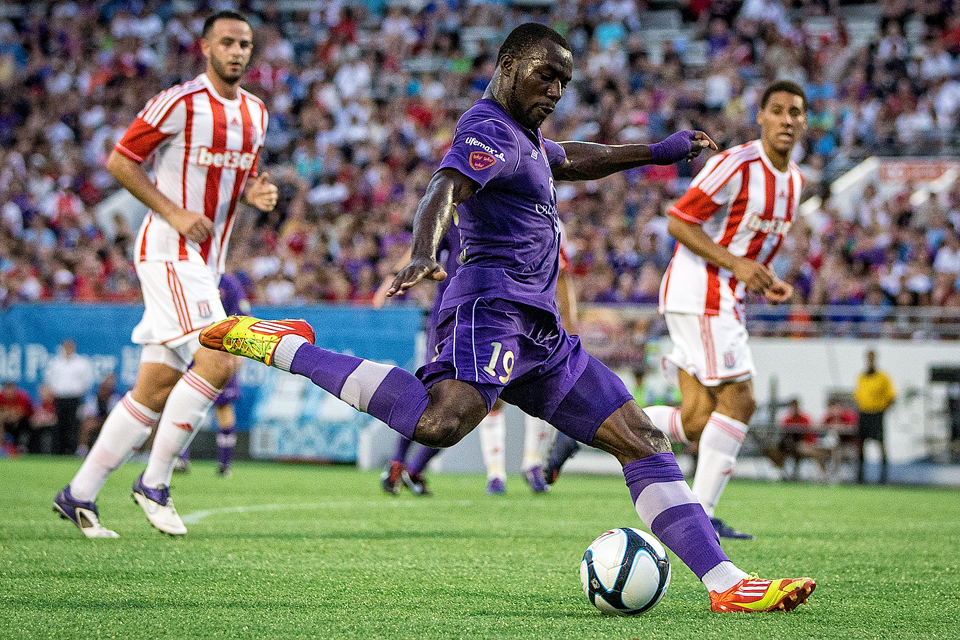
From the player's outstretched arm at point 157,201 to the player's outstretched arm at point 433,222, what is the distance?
2.38 meters

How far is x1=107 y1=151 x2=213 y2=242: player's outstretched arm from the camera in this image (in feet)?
19.6

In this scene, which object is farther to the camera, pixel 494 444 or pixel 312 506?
pixel 494 444

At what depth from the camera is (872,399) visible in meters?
14.8

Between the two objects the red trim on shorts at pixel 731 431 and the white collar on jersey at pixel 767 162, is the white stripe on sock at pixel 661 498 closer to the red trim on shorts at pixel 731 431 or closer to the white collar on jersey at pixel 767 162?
the red trim on shorts at pixel 731 431

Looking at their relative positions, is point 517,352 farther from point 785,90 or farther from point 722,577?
point 785,90

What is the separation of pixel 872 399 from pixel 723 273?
8.53m

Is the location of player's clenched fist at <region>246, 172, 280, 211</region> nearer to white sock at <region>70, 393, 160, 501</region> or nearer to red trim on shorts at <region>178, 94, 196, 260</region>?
red trim on shorts at <region>178, 94, 196, 260</region>

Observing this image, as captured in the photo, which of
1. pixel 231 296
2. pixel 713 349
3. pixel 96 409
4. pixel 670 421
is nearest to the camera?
pixel 713 349

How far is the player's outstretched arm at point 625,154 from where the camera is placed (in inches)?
190

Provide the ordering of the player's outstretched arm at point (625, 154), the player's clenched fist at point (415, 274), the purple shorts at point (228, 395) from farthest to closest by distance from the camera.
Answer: the purple shorts at point (228, 395) < the player's outstretched arm at point (625, 154) < the player's clenched fist at point (415, 274)

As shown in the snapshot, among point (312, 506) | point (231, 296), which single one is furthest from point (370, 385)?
point (231, 296)

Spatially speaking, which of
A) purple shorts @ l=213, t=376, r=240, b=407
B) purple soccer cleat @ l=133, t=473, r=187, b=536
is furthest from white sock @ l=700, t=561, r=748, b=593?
purple shorts @ l=213, t=376, r=240, b=407

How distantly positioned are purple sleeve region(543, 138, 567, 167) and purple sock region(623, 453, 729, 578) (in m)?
1.24

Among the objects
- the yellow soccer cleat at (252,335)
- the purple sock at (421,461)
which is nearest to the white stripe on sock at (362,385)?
the yellow soccer cleat at (252,335)
